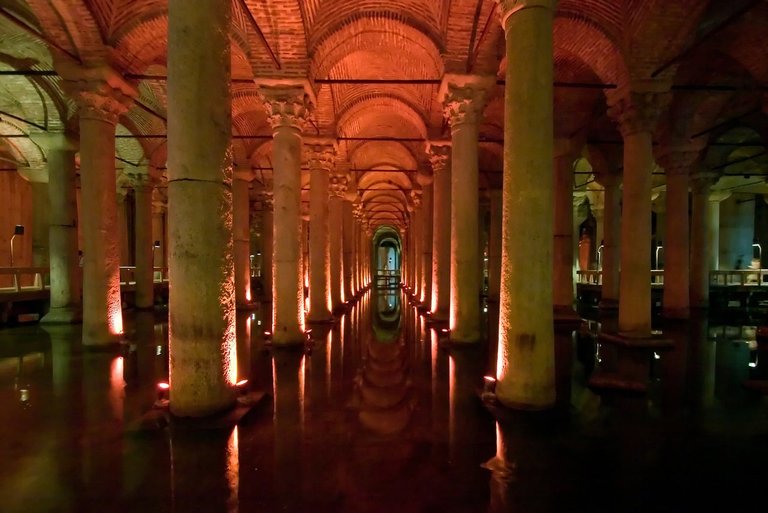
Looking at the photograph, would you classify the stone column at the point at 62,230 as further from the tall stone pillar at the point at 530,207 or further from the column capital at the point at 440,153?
the tall stone pillar at the point at 530,207

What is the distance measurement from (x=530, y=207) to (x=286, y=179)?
17.0 ft

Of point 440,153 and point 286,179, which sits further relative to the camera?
point 440,153

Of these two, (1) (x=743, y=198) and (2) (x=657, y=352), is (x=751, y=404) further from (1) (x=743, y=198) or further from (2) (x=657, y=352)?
(1) (x=743, y=198)

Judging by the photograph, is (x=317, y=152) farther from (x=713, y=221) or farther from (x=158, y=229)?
(x=713, y=221)

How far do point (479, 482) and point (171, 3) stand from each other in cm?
546

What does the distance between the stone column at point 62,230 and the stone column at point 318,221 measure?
660cm

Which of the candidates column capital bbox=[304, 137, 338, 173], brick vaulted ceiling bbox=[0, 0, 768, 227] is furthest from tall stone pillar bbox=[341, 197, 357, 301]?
brick vaulted ceiling bbox=[0, 0, 768, 227]

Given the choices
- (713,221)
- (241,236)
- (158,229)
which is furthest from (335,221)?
(713,221)

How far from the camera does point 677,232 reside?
12.3 metres

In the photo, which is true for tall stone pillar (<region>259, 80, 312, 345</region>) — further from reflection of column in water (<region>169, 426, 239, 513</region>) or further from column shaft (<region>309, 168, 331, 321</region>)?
reflection of column in water (<region>169, 426, 239, 513</region>)

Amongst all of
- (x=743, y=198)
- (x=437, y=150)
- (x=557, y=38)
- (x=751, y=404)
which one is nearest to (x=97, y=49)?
(x=437, y=150)

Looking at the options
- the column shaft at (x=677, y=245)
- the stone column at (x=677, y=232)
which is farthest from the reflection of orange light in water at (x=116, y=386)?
the stone column at (x=677, y=232)

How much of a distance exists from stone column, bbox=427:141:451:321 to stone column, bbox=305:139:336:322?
300cm

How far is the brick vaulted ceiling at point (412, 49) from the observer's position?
26.5 feet
